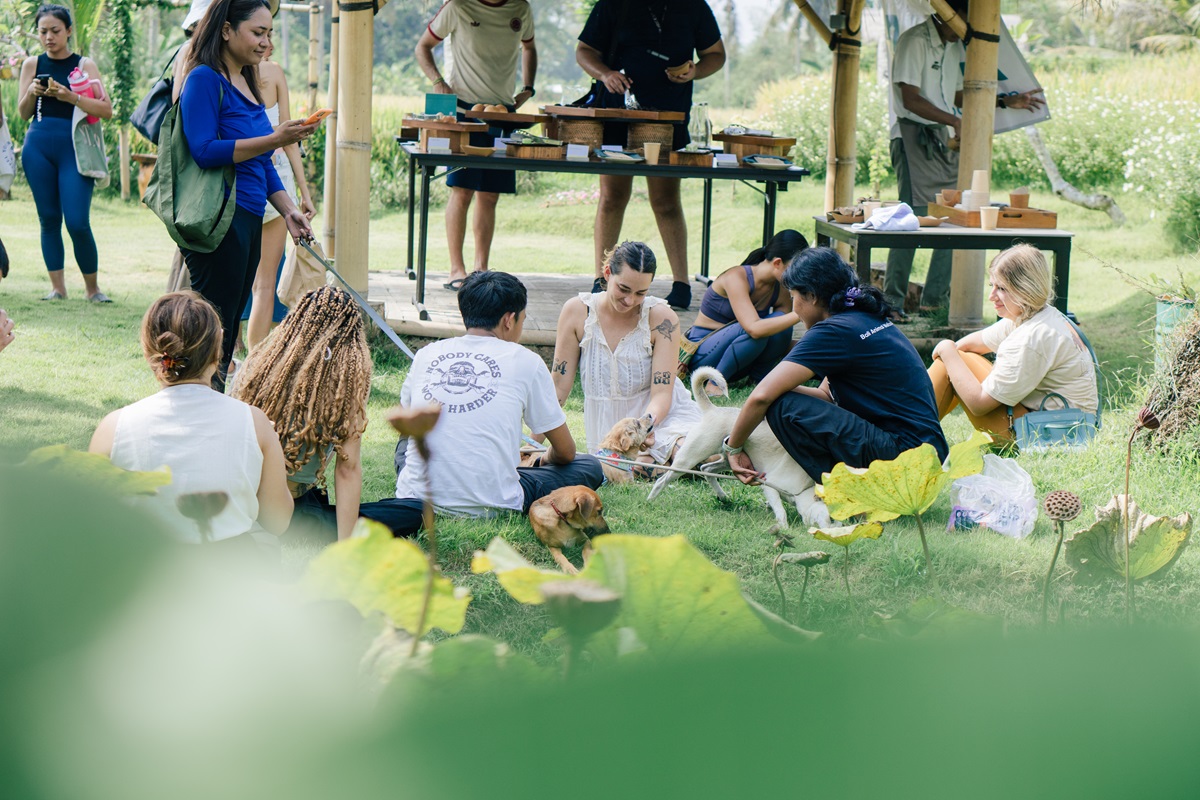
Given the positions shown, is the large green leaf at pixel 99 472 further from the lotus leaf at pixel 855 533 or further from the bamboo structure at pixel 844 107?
the bamboo structure at pixel 844 107

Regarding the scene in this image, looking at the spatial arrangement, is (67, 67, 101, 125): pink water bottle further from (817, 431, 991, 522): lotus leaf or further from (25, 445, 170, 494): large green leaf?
(25, 445, 170, 494): large green leaf

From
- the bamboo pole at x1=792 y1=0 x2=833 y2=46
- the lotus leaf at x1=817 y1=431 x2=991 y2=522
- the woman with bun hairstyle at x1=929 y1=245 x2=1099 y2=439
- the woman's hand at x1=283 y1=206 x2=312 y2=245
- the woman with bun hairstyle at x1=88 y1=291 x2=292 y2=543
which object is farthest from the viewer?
the bamboo pole at x1=792 y1=0 x2=833 y2=46

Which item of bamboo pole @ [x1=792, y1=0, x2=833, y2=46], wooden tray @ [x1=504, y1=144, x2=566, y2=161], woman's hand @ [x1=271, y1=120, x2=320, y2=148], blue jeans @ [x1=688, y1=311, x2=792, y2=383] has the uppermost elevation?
bamboo pole @ [x1=792, y1=0, x2=833, y2=46]

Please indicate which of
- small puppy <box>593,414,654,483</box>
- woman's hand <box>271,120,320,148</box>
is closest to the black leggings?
woman's hand <box>271,120,320,148</box>

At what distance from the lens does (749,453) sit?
4422mm

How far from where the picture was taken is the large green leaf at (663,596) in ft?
1.90

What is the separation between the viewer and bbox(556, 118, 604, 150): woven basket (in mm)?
7234

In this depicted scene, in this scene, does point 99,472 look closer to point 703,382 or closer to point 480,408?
point 480,408

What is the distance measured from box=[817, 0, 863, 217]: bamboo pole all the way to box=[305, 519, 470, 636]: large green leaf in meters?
8.12

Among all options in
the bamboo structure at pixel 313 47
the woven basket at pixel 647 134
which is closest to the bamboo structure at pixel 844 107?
the woven basket at pixel 647 134

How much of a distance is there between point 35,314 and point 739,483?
4558mm

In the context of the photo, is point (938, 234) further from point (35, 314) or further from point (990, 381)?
point (35, 314)

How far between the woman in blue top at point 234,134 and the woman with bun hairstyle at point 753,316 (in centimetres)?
219

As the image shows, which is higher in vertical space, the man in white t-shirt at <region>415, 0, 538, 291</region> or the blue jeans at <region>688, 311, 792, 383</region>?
the man in white t-shirt at <region>415, 0, 538, 291</region>
